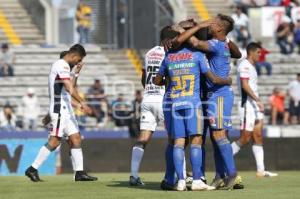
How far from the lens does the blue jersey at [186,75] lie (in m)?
15.9

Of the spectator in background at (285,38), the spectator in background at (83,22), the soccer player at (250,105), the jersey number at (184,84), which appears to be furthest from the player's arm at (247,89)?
the spectator in background at (285,38)

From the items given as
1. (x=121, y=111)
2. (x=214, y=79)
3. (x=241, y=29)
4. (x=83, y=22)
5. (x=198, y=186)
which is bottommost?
(x=198, y=186)

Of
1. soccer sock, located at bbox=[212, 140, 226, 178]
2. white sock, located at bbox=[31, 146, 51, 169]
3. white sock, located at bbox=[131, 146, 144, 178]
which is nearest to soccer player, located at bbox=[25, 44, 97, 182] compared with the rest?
white sock, located at bbox=[31, 146, 51, 169]

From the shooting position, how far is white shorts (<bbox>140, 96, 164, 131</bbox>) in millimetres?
17828

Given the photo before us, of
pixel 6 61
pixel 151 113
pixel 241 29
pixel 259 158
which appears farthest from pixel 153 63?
pixel 241 29

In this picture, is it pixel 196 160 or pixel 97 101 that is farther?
pixel 97 101

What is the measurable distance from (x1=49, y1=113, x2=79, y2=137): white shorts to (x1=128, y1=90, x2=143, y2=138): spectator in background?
992 centimetres

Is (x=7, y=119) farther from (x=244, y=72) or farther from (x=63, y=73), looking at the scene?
(x=63, y=73)

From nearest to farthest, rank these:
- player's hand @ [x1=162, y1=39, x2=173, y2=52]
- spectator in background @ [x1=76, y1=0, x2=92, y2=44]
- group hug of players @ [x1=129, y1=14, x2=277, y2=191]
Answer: group hug of players @ [x1=129, y1=14, x2=277, y2=191], player's hand @ [x1=162, y1=39, x2=173, y2=52], spectator in background @ [x1=76, y1=0, x2=92, y2=44]

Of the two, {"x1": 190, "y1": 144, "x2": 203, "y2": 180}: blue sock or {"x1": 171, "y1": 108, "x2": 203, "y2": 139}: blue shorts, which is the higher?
{"x1": 171, "y1": 108, "x2": 203, "y2": 139}: blue shorts

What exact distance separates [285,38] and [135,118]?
7.81 metres

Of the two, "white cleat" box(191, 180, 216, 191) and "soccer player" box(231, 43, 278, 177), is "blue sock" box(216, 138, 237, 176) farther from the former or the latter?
"soccer player" box(231, 43, 278, 177)

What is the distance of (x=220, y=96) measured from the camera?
640 inches

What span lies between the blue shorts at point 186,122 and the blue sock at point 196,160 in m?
0.21
